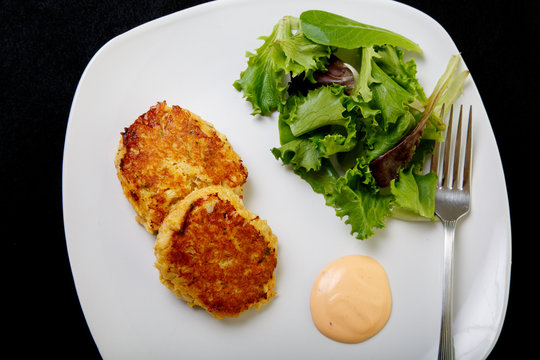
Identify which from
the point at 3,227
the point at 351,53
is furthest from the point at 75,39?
the point at 351,53

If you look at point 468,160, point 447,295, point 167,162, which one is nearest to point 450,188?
point 468,160

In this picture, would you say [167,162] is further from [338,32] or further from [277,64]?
[338,32]

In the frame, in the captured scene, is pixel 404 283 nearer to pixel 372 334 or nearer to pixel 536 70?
pixel 372 334

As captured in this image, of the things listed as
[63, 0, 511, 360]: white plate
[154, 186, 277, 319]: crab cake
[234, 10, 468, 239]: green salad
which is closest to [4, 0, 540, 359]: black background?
[63, 0, 511, 360]: white plate

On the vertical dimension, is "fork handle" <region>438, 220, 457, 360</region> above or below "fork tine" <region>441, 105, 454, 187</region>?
below

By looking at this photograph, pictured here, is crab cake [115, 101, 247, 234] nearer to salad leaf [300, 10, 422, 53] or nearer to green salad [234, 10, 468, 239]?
green salad [234, 10, 468, 239]

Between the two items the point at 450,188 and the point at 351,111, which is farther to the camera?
the point at 450,188

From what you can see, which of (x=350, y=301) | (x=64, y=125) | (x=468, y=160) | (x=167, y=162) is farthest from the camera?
(x=64, y=125)
